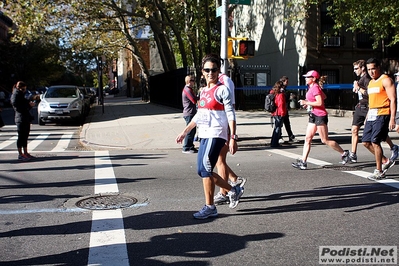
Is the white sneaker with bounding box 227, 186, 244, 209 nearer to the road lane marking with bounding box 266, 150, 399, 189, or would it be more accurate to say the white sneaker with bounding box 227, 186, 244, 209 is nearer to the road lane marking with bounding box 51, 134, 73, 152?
the road lane marking with bounding box 266, 150, 399, 189

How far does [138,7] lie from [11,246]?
21.2 meters

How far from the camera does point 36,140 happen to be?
49.6 ft

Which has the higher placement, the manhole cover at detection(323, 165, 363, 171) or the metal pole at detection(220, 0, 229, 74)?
the metal pole at detection(220, 0, 229, 74)

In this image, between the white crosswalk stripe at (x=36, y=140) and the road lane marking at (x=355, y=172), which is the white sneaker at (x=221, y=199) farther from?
the white crosswalk stripe at (x=36, y=140)

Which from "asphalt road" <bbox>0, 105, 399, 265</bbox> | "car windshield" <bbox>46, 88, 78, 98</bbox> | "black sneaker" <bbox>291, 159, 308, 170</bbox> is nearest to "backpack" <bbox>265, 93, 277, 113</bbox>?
"asphalt road" <bbox>0, 105, 399, 265</bbox>

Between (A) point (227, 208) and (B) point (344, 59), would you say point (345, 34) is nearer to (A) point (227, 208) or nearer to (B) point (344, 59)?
(B) point (344, 59)

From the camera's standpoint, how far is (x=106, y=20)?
27562 millimetres

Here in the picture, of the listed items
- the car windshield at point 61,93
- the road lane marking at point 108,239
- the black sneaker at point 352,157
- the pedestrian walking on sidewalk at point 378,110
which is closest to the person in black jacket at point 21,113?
the road lane marking at point 108,239

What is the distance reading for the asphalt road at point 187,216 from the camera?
15.0 ft

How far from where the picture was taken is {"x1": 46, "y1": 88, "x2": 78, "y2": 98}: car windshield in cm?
2106

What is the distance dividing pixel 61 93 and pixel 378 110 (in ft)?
54.6

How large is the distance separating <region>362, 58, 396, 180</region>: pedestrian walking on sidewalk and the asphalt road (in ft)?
2.04

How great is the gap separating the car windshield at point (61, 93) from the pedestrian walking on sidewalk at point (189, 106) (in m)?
10.9

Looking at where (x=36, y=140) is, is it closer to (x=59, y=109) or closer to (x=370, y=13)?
(x=59, y=109)
